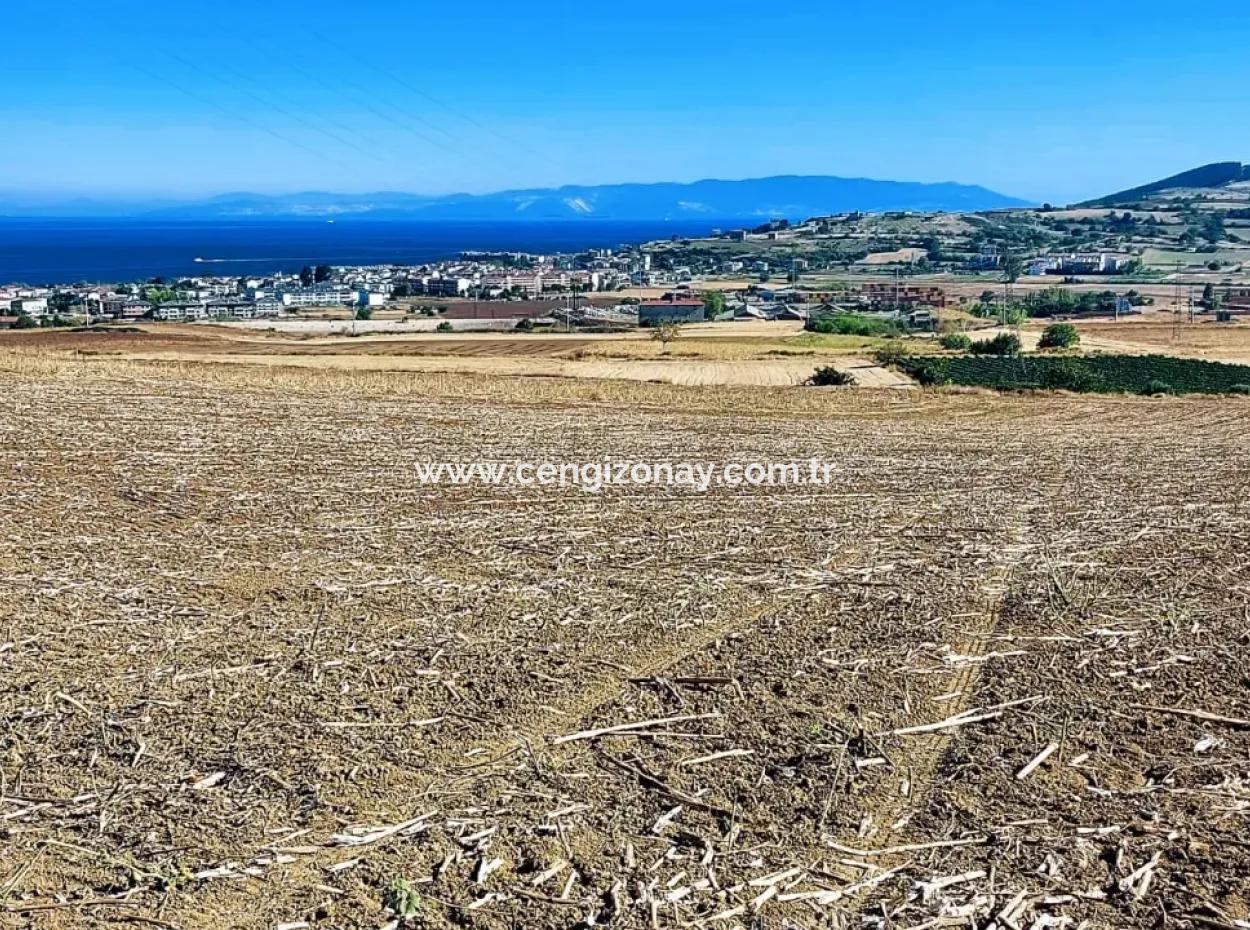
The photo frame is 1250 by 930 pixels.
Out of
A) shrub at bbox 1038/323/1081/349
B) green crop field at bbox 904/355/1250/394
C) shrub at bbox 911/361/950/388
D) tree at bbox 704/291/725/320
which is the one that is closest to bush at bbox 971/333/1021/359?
shrub at bbox 1038/323/1081/349

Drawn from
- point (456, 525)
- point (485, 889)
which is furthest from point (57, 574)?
point (485, 889)

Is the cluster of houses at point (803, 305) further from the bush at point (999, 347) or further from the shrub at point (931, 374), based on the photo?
the shrub at point (931, 374)

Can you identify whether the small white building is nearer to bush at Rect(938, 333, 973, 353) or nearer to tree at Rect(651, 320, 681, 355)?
tree at Rect(651, 320, 681, 355)

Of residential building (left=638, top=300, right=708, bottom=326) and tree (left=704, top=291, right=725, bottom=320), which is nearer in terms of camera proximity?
residential building (left=638, top=300, right=708, bottom=326)

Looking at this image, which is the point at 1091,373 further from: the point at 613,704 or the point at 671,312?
the point at 613,704

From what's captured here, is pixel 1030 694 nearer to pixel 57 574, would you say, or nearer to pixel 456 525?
pixel 456 525

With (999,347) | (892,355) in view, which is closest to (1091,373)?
(892,355)
